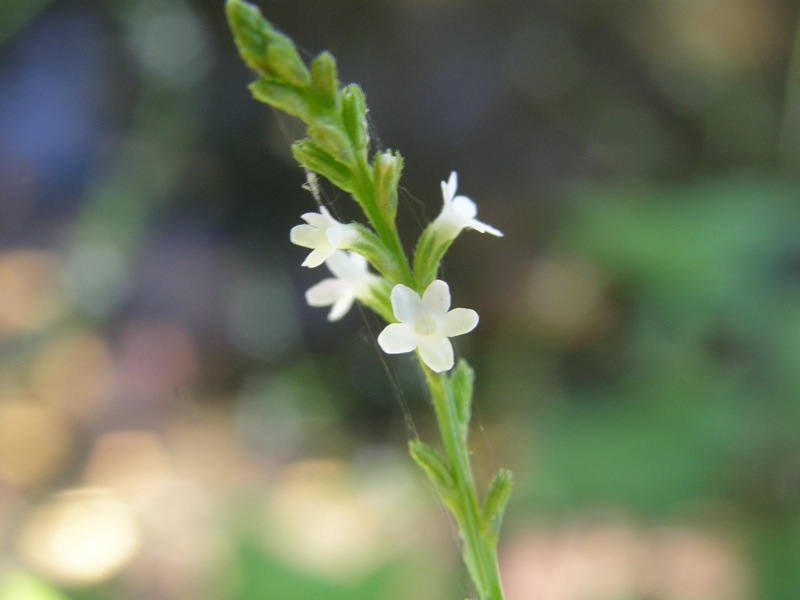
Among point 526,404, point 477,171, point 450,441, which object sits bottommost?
point 450,441

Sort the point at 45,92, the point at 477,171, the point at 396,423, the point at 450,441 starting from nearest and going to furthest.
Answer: the point at 450,441
the point at 396,423
the point at 477,171
the point at 45,92

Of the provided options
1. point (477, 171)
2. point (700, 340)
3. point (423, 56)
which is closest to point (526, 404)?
point (700, 340)

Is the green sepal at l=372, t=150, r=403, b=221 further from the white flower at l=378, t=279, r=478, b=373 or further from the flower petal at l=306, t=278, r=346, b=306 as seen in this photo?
the flower petal at l=306, t=278, r=346, b=306

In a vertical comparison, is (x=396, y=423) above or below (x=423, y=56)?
below

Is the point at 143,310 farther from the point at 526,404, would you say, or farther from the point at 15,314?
the point at 526,404

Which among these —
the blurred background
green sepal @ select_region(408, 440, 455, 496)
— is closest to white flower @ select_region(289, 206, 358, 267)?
green sepal @ select_region(408, 440, 455, 496)
